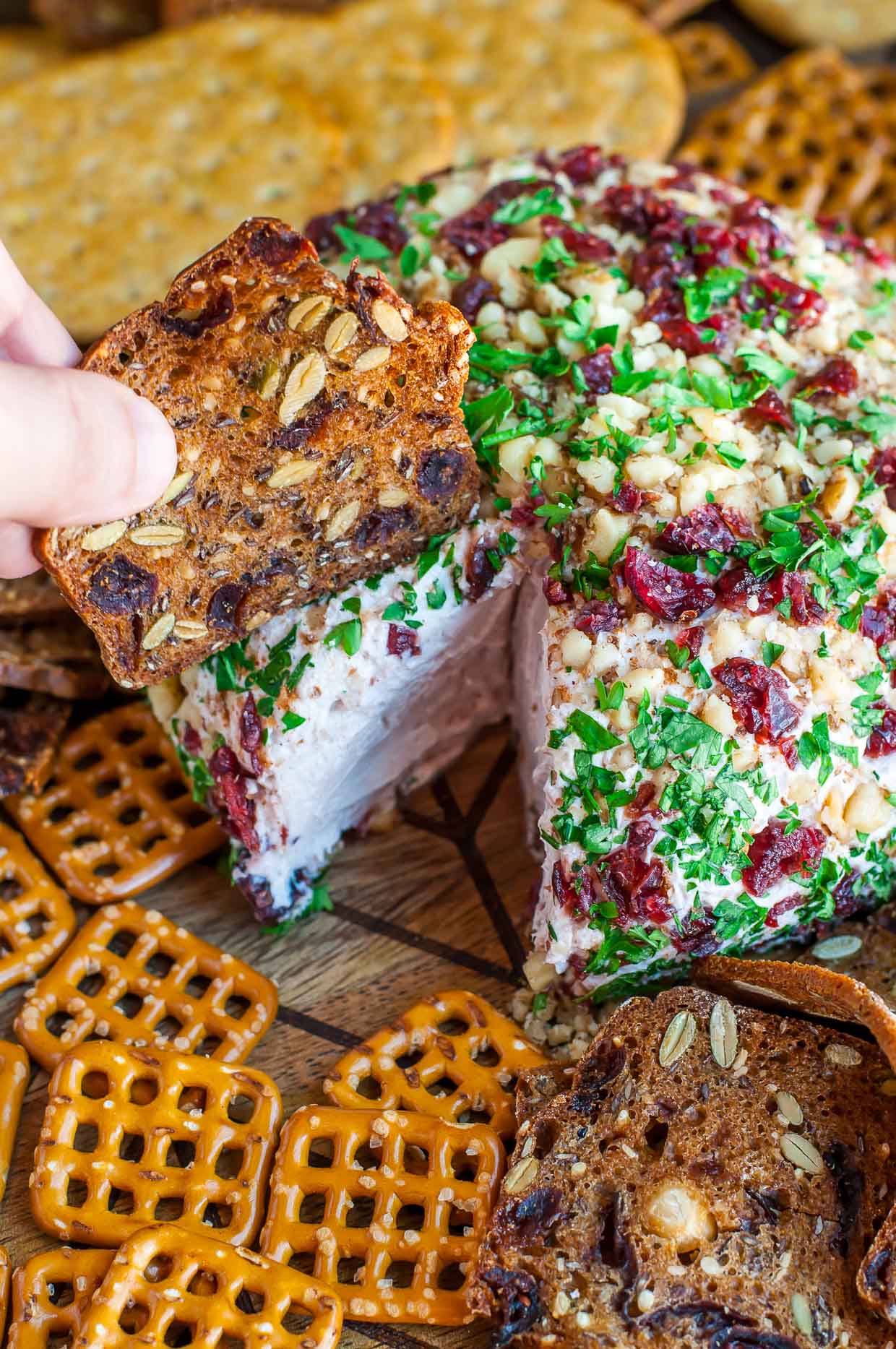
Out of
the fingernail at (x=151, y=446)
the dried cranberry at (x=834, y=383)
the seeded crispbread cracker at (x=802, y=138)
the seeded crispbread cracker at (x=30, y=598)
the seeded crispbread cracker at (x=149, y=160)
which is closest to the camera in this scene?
the fingernail at (x=151, y=446)

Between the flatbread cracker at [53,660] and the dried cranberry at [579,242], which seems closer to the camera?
the dried cranberry at [579,242]

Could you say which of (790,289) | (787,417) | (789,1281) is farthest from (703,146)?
(789,1281)

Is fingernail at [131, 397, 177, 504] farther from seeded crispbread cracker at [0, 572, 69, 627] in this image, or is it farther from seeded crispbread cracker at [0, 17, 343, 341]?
seeded crispbread cracker at [0, 17, 343, 341]

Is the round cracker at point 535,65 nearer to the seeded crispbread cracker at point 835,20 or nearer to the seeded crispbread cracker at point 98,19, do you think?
the seeded crispbread cracker at point 835,20

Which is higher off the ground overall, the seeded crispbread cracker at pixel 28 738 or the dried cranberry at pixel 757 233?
the dried cranberry at pixel 757 233

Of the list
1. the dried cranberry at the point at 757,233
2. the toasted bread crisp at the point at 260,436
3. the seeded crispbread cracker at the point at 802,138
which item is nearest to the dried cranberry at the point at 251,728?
the toasted bread crisp at the point at 260,436

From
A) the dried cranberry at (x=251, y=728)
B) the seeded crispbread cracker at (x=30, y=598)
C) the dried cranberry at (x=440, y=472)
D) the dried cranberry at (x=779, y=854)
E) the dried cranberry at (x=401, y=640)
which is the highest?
the dried cranberry at (x=440, y=472)

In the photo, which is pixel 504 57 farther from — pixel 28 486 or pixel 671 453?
pixel 28 486

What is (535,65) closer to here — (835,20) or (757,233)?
(835,20)

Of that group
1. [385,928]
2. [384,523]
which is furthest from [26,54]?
[385,928]
